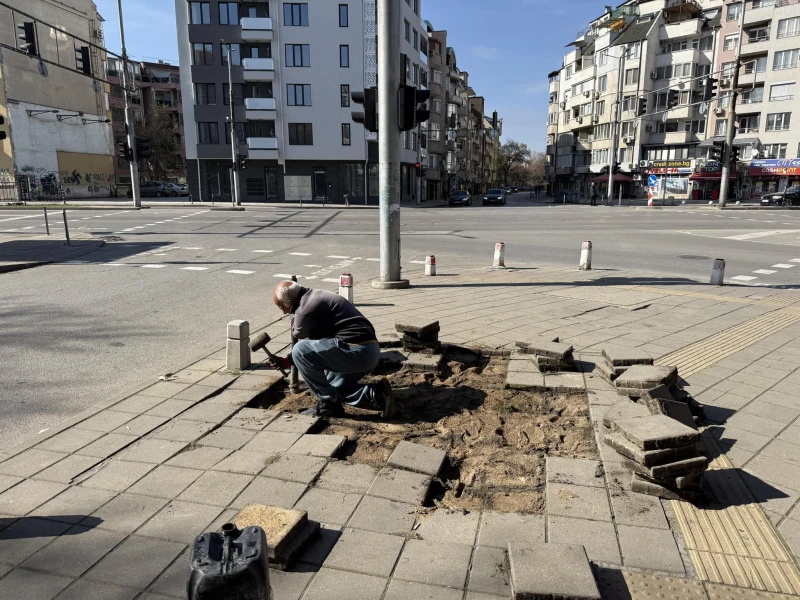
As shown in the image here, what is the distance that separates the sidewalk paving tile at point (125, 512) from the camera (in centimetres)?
327

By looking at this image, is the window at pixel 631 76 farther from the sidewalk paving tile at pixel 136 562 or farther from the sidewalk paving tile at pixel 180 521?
the sidewalk paving tile at pixel 136 562

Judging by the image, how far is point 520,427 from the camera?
4.69 metres

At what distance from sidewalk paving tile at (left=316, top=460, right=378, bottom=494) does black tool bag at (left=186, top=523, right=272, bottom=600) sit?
82.7 inches

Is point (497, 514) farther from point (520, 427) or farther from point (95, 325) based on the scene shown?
point (95, 325)

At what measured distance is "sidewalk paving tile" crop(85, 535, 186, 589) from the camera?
2.81 meters

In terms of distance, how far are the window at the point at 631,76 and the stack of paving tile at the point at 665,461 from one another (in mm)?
68911

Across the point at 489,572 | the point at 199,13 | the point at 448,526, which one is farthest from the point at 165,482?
the point at 199,13

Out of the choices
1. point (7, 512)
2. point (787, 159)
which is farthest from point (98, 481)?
point (787, 159)

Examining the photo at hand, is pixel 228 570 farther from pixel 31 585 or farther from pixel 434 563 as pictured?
pixel 31 585

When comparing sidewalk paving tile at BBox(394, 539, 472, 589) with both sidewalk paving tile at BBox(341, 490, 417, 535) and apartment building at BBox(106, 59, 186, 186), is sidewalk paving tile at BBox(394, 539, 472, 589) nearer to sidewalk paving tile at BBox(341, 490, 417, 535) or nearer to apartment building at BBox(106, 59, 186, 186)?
sidewalk paving tile at BBox(341, 490, 417, 535)

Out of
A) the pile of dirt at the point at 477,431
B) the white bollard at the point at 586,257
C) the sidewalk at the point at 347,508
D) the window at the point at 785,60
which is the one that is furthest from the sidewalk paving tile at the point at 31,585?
the window at the point at 785,60

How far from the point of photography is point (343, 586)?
108 inches

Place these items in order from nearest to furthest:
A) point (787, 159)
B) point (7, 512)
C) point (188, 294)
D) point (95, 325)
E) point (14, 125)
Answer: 1. point (7, 512)
2. point (95, 325)
3. point (188, 294)
4. point (14, 125)
5. point (787, 159)

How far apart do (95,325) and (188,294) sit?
2291 mm
